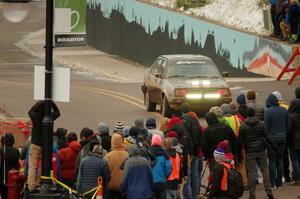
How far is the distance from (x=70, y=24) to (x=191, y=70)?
45.5 ft

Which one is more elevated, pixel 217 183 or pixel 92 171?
pixel 92 171

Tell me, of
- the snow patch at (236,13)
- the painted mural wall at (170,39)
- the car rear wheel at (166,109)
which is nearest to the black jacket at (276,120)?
the car rear wheel at (166,109)

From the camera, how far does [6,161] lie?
1688cm

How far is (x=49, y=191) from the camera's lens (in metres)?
14.8

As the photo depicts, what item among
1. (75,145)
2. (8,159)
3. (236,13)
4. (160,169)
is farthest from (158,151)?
(236,13)

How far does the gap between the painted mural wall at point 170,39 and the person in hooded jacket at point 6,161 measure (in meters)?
20.1

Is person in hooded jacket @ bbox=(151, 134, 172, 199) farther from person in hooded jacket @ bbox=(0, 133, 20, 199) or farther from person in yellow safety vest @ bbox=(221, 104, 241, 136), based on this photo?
person in yellow safety vest @ bbox=(221, 104, 241, 136)

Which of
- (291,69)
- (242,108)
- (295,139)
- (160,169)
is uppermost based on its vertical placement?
(291,69)

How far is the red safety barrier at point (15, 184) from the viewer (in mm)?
16031

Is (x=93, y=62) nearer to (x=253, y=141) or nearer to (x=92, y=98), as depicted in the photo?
(x=92, y=98)

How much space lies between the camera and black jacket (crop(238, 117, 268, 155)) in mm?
18047

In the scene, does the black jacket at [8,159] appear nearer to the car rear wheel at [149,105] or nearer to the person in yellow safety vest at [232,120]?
Answer: the person in yellow safety vest at [232,120]

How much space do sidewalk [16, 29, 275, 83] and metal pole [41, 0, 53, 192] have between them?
23037mm

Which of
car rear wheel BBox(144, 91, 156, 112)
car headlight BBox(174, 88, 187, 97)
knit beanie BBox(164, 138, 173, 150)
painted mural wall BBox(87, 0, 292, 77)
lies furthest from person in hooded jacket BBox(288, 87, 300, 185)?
painted mural wall BBox(87, 0, 292, 77)
